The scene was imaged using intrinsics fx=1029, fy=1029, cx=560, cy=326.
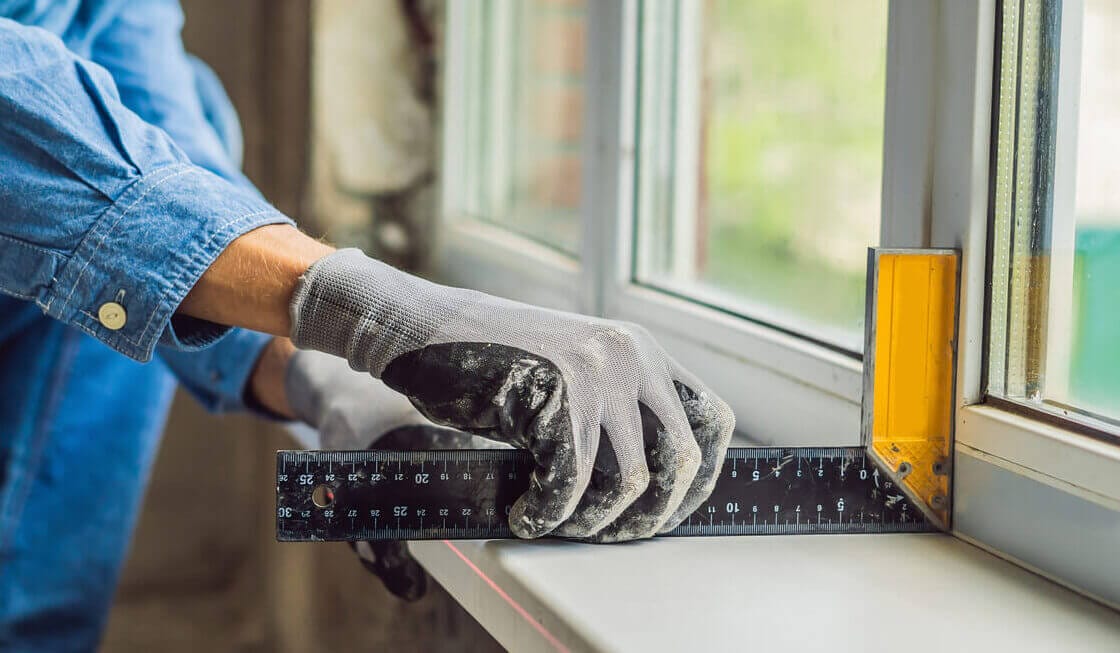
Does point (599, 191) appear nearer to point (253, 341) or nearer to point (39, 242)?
point (253, 341)

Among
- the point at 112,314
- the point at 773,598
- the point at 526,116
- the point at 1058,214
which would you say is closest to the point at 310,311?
the point at 112,314

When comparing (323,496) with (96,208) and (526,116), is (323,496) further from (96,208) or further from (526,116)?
(526,116)

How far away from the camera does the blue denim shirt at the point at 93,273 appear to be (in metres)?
0.75

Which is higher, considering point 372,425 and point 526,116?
point 526,116

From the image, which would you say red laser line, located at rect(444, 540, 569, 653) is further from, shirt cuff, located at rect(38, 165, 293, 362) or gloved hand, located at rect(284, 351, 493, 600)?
shirt cuff, located at rect(38, 165, 293, 362)

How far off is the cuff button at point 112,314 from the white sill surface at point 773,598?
0.98 feet

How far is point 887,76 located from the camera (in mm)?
813

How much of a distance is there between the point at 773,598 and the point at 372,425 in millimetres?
405

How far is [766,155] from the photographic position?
1089 millimetres

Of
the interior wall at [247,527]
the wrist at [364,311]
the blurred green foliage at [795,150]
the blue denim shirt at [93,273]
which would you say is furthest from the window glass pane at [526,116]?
the wrist at [364,311]

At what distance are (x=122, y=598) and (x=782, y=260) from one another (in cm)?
196

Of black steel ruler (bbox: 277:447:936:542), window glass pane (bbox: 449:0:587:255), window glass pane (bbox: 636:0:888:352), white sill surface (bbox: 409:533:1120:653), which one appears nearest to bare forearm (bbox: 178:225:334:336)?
black steel ruler (bbox: 277:447:936:542)

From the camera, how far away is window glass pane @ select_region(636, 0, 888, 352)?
0.94m

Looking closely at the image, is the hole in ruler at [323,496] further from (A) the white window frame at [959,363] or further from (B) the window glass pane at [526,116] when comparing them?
(B) the window glass pane at [526,116]
